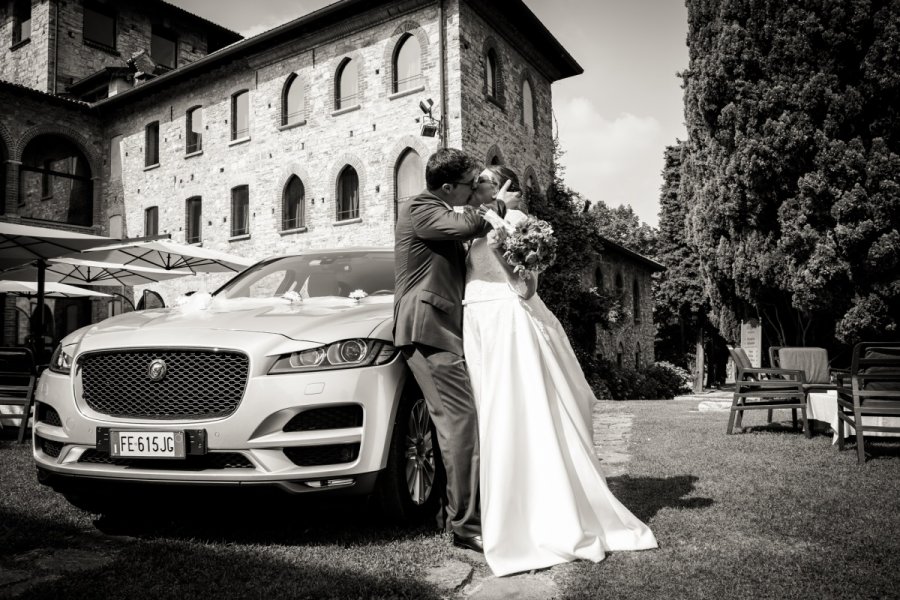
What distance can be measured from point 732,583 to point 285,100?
837 inches

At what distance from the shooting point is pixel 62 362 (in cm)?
384

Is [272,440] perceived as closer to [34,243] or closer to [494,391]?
[494,391]

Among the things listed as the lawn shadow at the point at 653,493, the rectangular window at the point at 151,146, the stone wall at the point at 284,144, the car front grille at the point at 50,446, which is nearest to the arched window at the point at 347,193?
the stone wall at the point at 284,144

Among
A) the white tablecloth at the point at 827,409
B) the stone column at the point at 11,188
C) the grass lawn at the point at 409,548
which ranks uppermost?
the stone column at the point at 11,188

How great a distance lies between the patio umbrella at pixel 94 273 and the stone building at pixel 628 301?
52.8ft

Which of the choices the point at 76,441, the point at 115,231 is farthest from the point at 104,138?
the point at 76,441

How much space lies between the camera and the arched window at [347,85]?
2020cm

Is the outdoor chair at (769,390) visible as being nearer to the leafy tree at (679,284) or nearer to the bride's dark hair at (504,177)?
the bride's dark hair at (504,177)

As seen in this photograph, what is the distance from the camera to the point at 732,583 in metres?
2.84

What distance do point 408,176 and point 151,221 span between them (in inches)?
465

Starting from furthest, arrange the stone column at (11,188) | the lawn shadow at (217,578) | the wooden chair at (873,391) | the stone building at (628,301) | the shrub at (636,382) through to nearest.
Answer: the stone building at (628,301) < the stone column at (11,188) < the shrub at (636,382) < the wooden chair at (873,391) < the lawn shadow at (217,578)

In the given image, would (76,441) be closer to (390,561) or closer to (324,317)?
(324,317)

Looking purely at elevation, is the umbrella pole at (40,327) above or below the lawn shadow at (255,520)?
above

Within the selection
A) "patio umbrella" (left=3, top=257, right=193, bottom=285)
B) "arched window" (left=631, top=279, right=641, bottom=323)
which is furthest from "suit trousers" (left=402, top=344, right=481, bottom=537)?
"arched window" (left=631, top=279, right=641, bottom=323)
